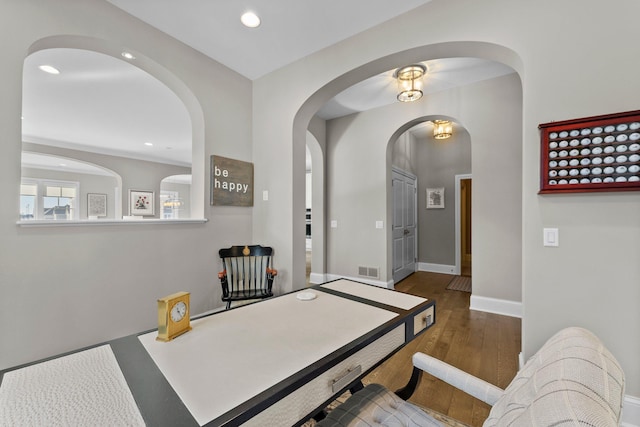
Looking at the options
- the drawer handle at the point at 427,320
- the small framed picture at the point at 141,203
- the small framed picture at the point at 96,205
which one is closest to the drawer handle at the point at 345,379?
the drawer handle at the point at 427,320

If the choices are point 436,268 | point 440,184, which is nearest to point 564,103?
point 440,184

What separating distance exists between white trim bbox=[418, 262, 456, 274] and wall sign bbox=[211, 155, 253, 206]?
4.22 m

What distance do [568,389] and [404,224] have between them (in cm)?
474

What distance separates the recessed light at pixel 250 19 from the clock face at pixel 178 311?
2.44 metres

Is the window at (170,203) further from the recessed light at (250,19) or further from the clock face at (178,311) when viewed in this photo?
the clock face at (178,311)

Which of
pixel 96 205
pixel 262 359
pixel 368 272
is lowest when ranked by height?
pixel 368 272

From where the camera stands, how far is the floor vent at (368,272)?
4.29m

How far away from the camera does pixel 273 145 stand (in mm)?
3199

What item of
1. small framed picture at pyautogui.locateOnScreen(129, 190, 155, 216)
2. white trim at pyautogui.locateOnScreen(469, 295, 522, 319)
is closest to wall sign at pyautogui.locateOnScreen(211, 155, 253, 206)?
white trim at pyautogui.locateOnScreen(469, 295, 522, 319)

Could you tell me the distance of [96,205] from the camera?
7910mm

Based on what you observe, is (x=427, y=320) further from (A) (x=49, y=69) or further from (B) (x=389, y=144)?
(A) (x=49, y=69)

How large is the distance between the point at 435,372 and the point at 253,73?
3.46 m

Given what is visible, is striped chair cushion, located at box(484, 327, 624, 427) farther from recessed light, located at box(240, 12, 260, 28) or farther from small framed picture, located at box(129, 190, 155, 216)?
small framed picture, located at box(129, 190, 155, 216)

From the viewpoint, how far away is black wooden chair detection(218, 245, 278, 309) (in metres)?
2.88
